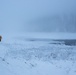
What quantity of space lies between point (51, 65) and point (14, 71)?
4.17 metres

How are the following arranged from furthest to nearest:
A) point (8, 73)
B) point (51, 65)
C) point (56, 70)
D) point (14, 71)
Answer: point (51, 65), point (56, 70), point (14, 71), point (8, 73)

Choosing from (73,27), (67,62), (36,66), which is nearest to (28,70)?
(36,66)

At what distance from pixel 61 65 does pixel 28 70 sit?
3493 millimetres

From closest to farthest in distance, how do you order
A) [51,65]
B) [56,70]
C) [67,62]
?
[56,70] < [51,65] < [67,62]

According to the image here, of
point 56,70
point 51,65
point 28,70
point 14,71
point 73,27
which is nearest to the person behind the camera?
point 14,71

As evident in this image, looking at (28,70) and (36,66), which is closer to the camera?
(28,70)

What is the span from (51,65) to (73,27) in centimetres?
17106

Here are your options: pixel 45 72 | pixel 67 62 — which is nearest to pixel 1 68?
pixel 45 72

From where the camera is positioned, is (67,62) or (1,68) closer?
(1,68)

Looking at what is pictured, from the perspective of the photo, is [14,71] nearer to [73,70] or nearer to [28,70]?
[28,70]

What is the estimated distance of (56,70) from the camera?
13.4 m

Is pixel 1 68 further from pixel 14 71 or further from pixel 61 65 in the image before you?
pixel 61 65

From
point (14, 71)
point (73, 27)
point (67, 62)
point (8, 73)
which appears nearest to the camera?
point (8, 73)

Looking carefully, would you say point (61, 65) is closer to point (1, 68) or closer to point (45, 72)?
point (45, 72)
